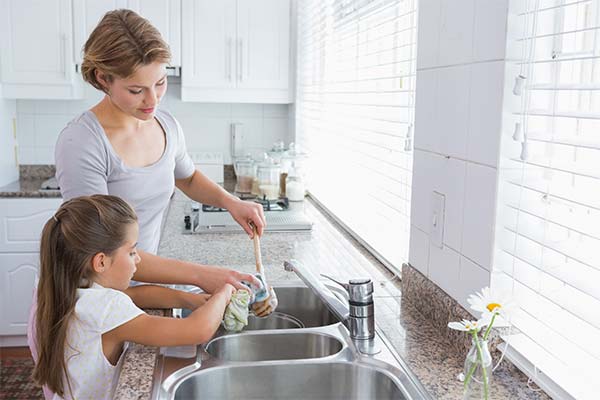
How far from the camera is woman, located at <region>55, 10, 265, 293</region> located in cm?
145

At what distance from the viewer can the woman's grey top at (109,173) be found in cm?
149

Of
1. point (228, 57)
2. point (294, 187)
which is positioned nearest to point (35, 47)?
point (228, 57)

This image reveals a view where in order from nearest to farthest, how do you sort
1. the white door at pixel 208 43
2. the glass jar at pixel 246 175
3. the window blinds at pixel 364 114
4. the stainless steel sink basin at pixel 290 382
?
the stainless steel sink basin at pixel 290 382 < the window blinds at pixel 364 114 < the glass jar at pixel 246 175 < the white door at pixel 208 43

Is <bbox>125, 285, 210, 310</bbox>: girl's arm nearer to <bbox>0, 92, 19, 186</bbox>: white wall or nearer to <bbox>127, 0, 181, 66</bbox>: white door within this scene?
<bbox>127, 0, 181, 66</bbox>: white door

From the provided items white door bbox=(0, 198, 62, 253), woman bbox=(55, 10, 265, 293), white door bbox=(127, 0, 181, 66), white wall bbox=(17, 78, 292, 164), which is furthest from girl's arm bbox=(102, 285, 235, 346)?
white wall bbox=(17, 78, 292, 164)

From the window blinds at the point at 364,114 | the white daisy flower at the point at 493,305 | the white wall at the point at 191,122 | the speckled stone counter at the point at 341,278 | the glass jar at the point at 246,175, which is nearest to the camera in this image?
the white daisy flower at the point at 493,305

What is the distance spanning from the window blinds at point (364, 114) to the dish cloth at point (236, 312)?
22.5 inches

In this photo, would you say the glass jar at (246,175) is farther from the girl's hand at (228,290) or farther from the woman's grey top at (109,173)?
the girl's hand at (228,290)

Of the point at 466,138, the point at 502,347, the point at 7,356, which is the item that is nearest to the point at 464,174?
the point at 466,138

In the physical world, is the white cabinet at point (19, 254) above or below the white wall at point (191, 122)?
below

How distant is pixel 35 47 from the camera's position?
3486mm

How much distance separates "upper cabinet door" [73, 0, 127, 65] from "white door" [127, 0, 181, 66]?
0.09 m

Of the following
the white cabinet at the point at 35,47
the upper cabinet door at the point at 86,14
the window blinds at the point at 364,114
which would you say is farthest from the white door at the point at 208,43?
the white cabinet at the point at 35,47

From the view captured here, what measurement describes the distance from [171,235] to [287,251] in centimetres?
52
